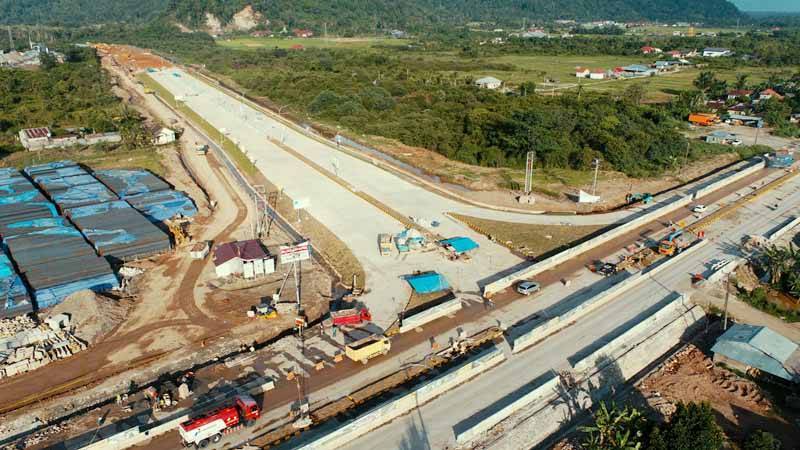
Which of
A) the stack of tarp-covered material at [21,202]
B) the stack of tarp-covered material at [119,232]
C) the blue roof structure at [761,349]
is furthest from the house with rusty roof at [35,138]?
the blue roof structure at [761,349]

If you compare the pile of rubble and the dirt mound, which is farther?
the dirt mound

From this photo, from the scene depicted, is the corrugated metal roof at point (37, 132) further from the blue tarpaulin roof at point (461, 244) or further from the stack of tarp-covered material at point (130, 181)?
the blue tarpaulin roof at point (461, 244)

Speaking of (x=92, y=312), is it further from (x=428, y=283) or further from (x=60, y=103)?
(x=60, y=103)

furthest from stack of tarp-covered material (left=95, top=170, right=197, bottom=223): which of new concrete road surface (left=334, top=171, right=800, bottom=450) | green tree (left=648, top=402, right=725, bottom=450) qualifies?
green tree (left=648, top=402, right=725, bottom=450)

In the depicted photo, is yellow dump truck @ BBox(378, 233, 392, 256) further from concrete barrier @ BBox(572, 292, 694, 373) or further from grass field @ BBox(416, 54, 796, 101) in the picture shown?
grass field @ BBox(416, 54, 796, 101)

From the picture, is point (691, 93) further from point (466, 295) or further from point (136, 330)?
point (136, 330)

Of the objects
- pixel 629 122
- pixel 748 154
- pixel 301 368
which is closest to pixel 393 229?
pixel 301 368
